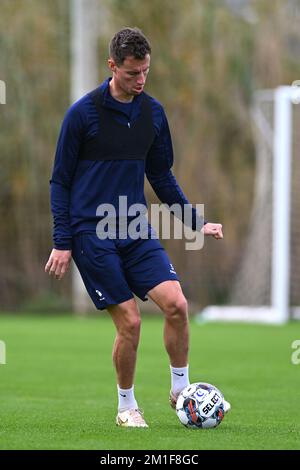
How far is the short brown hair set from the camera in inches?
257

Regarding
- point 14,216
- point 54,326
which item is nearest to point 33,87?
point 14,216

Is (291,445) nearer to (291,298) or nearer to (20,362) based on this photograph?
(20,362)

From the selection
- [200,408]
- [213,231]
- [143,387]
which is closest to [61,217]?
[213,231]

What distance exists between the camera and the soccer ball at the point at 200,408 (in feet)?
21.7

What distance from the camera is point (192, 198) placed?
70.2 ft

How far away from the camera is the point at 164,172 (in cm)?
720

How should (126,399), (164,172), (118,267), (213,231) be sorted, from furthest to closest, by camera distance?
1. (164,172)
2. (213,231)
3. (126,399)
4. (118,267)

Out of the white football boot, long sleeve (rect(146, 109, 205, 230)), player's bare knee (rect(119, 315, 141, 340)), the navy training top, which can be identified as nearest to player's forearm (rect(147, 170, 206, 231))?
long sleeve (rect(146, 109, 205, 230))

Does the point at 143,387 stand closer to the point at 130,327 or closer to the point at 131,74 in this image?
the point at 130,327

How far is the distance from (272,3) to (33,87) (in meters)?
4.79

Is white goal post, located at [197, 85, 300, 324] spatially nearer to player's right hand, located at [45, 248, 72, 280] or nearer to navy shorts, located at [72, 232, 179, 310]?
navy shorts, located at [72, 232, 179, 310]

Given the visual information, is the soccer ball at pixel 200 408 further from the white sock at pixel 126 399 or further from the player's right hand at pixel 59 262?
the player's right hand at pixel 59 262

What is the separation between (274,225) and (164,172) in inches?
427

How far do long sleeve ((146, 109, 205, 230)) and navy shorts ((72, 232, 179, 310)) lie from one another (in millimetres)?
447
